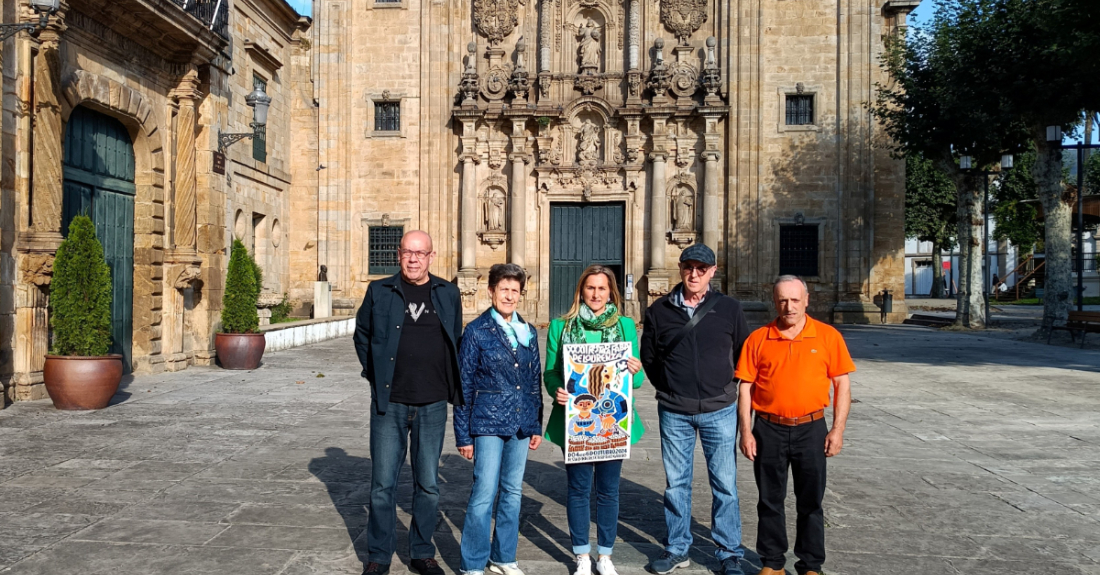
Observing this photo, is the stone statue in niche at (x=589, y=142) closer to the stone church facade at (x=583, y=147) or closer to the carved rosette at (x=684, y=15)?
the stone church facade at (x=583, y=147)

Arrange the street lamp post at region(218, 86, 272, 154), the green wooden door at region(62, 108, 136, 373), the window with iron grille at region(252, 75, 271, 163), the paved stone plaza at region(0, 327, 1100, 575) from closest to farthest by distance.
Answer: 1. the paved stone plaza at region(0, 327, 1100, 575)
2. the green wooden door at region(62, 108, 136, 373)
3. the street lamp post at region(218, 86, 272, 154)
4. the window with iron grille at region(252, 75, 271, 163)

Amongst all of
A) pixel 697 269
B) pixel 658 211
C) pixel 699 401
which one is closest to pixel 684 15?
pixel 658 211

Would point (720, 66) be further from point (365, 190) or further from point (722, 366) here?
point (722, 366)

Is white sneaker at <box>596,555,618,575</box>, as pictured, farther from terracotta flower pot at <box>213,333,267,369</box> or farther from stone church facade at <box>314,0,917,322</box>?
stone church facade at <box>314,0,917,322</box>

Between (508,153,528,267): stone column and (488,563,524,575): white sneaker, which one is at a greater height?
(508,153,528,267): stone column

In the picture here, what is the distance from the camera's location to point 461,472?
22.2 feet

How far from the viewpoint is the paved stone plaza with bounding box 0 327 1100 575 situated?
15.3 ft

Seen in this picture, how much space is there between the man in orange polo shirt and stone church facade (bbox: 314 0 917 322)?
18.7 m

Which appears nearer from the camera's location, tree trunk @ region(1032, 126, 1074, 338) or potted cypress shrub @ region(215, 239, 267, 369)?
potted cypress shrub @ region(215, 239, 267, 369)

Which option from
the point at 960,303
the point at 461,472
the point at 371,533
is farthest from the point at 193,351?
the point at 960,303

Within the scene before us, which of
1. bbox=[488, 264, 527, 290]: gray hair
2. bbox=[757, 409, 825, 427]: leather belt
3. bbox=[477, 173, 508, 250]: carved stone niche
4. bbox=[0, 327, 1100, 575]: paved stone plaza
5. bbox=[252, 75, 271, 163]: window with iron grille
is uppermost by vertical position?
bbox=[252, 75, 271, 163]: window with iron grille

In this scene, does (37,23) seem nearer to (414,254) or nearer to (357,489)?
(357,489)

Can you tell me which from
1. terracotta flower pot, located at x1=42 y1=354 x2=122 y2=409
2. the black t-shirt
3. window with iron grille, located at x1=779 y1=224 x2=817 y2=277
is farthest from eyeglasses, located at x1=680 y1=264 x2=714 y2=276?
window with iron grille, located at x1=779 y1=224 x2=817 y2=277

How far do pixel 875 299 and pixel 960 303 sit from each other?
2.33 meters
